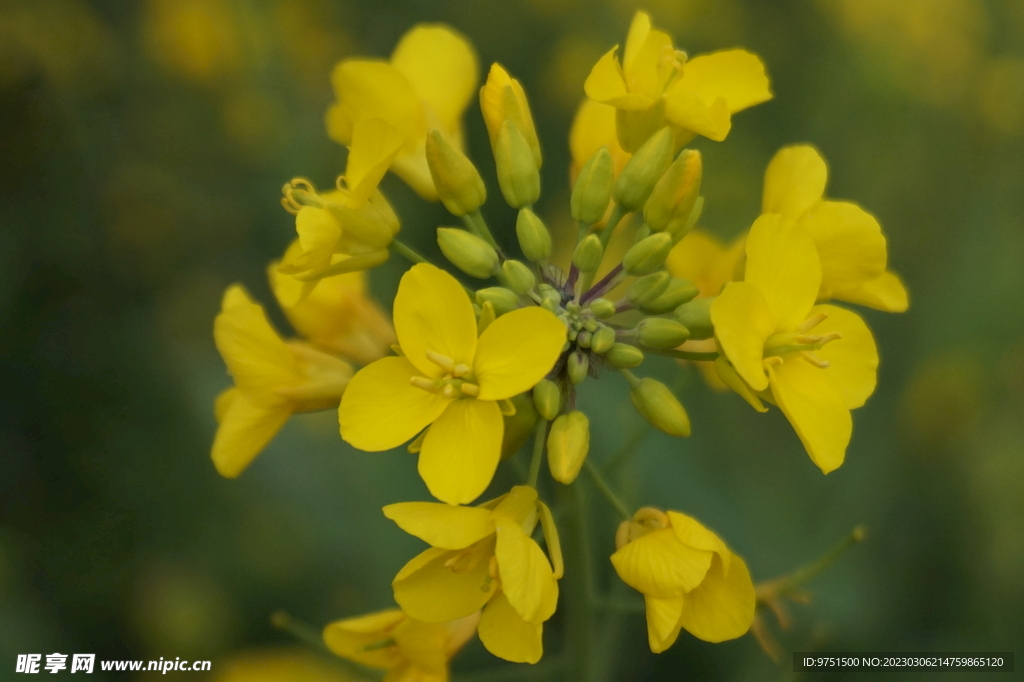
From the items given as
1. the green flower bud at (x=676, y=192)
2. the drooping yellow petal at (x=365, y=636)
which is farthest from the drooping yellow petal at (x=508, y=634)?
the green flower bud at (x=676, y=192)

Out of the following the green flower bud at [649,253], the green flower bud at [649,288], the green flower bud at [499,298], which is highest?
the green flower bud at [649,253]

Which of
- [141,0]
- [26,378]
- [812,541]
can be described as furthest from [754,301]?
[141,0]

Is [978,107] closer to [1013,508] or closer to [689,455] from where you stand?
[1013,508]

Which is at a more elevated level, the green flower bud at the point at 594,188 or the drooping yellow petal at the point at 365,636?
the green flower bud at the point at 594,188

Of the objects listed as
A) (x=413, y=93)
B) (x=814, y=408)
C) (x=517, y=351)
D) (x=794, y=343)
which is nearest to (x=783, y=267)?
(x=794, y=343)

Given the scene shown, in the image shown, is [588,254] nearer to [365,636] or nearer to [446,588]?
[446,588]

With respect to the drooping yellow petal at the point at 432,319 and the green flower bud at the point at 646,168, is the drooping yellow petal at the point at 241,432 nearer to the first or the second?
the drooping yellow petal at the point at 432,319

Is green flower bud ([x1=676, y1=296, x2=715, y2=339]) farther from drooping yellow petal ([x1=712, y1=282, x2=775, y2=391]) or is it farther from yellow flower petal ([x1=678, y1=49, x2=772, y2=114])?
yellow flower petal ([x1=678, y1=49, x2=772, y2=114])
